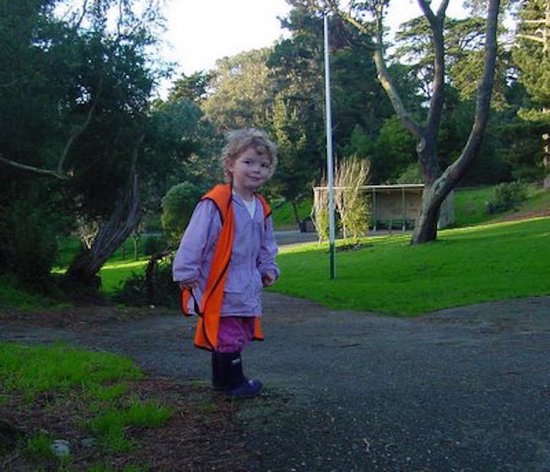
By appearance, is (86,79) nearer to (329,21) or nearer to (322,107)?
(329,21)

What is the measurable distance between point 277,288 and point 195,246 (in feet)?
47.0

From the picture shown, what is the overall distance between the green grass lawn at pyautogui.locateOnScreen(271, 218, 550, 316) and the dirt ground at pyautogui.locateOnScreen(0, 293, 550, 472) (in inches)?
240

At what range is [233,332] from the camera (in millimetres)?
3951

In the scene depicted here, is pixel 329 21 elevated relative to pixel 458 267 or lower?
elevated

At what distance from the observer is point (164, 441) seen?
319 cm

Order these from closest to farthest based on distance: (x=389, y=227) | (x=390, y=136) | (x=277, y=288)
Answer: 1. (x=277, y=288)
2. (x=389, y=227)
3. (x=390, y=136)

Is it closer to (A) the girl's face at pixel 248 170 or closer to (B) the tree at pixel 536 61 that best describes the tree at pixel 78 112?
(A) the girl's face at pixel 248 170

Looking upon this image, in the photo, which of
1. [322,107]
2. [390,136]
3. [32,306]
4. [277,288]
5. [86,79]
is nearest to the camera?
[32,306]

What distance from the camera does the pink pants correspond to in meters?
3.92

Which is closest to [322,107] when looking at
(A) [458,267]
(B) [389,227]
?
(B) [389,227]

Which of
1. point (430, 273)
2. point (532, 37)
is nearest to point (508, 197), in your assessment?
point (532, 37)

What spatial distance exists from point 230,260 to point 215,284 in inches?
7.1

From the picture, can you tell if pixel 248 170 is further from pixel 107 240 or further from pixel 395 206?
pixel 395 206

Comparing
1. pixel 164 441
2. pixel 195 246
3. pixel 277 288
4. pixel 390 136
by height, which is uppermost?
pixel 390 136
